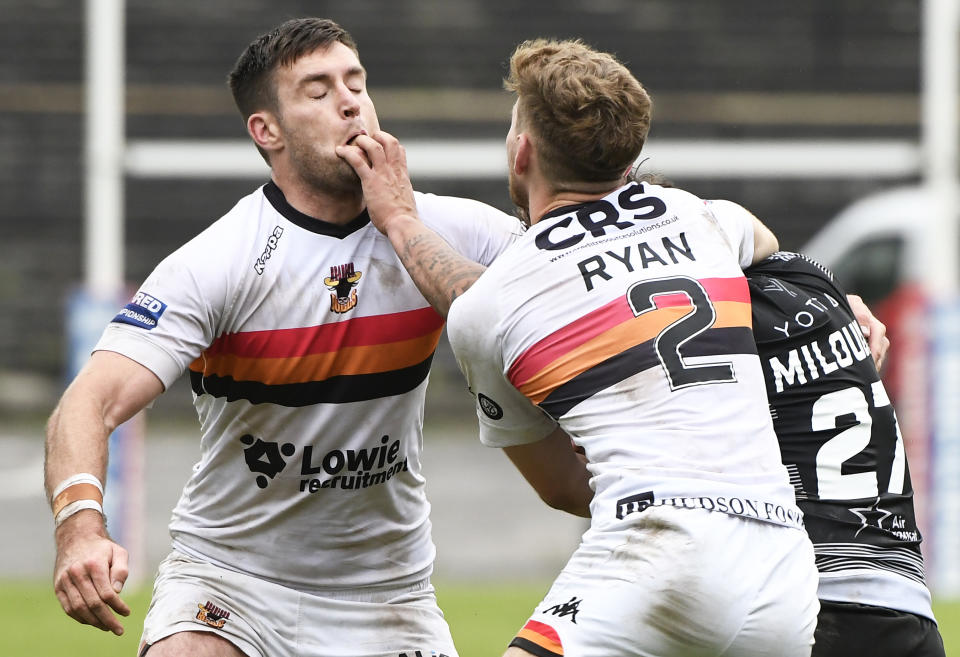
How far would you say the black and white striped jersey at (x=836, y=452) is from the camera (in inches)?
146

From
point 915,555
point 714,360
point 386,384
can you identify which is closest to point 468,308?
point 714,360

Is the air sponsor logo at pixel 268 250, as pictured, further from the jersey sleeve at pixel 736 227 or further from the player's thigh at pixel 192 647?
the jersey sleeve at pixel 736 227

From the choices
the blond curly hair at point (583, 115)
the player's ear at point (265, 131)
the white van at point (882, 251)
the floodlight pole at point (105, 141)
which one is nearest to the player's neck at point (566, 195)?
the blond curly hair at point (583, 115)

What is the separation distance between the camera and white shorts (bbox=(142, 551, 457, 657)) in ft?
13.5

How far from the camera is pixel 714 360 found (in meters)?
3.37

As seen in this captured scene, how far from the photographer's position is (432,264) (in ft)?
12.5

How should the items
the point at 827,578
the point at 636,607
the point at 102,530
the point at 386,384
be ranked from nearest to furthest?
1. the point at 636,607
2. the point at 102,530
3. the point at 827,578
4. the point at 386,384

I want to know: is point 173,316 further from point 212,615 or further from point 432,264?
point 212,615

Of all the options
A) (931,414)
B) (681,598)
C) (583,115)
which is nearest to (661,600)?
(681,598)

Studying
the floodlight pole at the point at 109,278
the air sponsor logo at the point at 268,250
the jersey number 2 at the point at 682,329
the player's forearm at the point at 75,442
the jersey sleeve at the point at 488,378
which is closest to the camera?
the jersey number 2 at the point at 682,329

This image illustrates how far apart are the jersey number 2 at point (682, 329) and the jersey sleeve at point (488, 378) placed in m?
0.34

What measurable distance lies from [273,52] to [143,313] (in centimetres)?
91

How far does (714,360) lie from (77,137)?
13940 millimetres

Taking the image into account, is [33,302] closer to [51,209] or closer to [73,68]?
[51,209]
